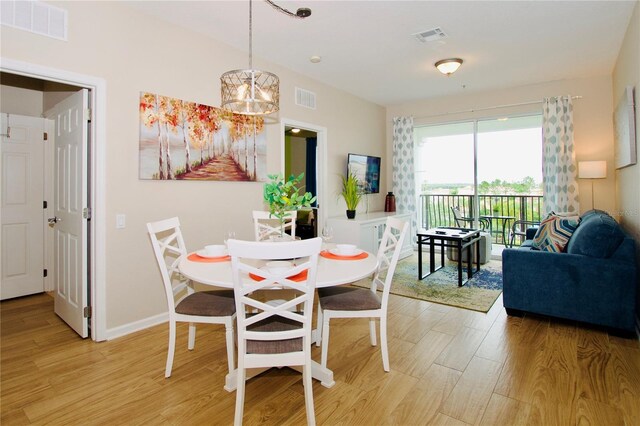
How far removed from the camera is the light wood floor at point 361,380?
1.86 m

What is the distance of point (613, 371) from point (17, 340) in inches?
178

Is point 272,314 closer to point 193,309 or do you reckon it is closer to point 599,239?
point 193,309

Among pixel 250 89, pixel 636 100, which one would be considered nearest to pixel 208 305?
pixel 250 89

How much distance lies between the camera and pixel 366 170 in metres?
5.95

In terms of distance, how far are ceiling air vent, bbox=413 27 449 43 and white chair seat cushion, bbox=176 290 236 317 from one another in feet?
10.2

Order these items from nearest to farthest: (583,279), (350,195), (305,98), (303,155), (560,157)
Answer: (583,279) → (305,98) → (560,157) → (350,195) → (303,155)

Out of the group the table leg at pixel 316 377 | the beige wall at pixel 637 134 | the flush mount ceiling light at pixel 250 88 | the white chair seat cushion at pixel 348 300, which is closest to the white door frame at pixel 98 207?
the flush mount ceiling light at pixel 250 88

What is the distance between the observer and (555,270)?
117 inches

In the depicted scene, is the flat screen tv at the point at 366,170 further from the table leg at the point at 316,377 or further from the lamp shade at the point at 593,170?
the table leg at the point at 316,377

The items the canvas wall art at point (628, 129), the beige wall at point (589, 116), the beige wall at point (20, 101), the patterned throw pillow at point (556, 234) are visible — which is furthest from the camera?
the beige wall at point (589, 116)

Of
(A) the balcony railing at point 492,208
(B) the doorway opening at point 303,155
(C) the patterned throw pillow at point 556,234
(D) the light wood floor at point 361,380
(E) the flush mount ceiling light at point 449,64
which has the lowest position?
(D) the light wood floor at point 361,380

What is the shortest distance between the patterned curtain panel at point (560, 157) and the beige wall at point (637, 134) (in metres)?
0.66

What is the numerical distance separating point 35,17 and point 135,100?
31.0 inches

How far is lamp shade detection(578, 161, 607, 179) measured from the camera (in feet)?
14.5
